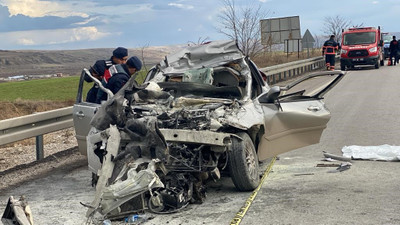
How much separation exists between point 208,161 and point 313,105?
86.5 inches

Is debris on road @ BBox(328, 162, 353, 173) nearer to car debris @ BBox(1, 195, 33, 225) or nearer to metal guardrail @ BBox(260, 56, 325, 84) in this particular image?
car debris @ BBox(1, 195, 33, 225)

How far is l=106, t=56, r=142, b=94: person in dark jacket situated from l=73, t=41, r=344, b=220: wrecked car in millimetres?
337

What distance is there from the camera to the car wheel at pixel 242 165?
5234mm

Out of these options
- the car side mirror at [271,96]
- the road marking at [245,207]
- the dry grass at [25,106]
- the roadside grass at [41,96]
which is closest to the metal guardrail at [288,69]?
the roadside grass at [41,96]

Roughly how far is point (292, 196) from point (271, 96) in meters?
1.47

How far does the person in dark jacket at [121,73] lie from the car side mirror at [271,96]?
1862 millimetres

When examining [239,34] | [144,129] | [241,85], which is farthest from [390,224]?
[239,34]

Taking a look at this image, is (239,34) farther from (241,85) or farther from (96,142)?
(96,142)

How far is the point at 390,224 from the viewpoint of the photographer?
423cm

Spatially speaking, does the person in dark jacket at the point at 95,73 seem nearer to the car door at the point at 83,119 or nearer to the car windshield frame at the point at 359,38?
the car door at the point at 83,119

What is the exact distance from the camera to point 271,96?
20.2 ft

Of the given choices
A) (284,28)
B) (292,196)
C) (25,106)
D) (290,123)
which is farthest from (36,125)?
(284,28)

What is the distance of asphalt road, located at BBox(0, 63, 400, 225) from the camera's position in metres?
4.56

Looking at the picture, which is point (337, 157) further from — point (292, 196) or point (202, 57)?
point (202, 57)
